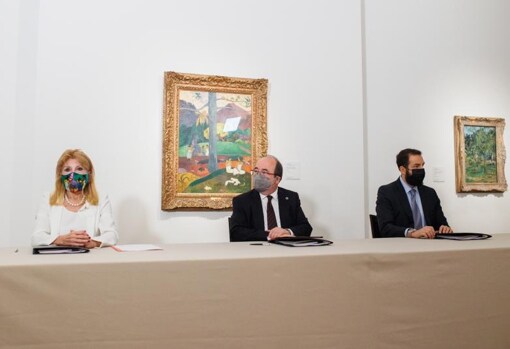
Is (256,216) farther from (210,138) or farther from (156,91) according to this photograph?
(156,91)

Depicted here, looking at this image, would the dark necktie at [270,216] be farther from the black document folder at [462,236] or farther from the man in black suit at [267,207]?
the black document folder at [462,236]

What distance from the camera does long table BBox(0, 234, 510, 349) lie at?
166 cm

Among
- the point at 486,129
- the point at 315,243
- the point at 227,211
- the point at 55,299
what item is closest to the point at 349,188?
the point at 227,211

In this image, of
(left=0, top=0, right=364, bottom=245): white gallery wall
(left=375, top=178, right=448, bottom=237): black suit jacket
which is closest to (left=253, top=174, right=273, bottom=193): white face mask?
(left=0, top=0, right=364, bottom=245): white gallery wall

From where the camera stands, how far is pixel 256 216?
393 cm

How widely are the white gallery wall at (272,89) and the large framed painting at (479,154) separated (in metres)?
0.11

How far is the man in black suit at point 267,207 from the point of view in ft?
12.8

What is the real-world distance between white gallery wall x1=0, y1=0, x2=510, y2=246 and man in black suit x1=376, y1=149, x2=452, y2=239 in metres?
0.79

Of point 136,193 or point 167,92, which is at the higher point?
point 167,92

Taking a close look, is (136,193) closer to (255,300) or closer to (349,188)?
(349,188)

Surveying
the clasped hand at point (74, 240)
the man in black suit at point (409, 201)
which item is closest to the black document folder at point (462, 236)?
the man in black suit at point (409, 201)
